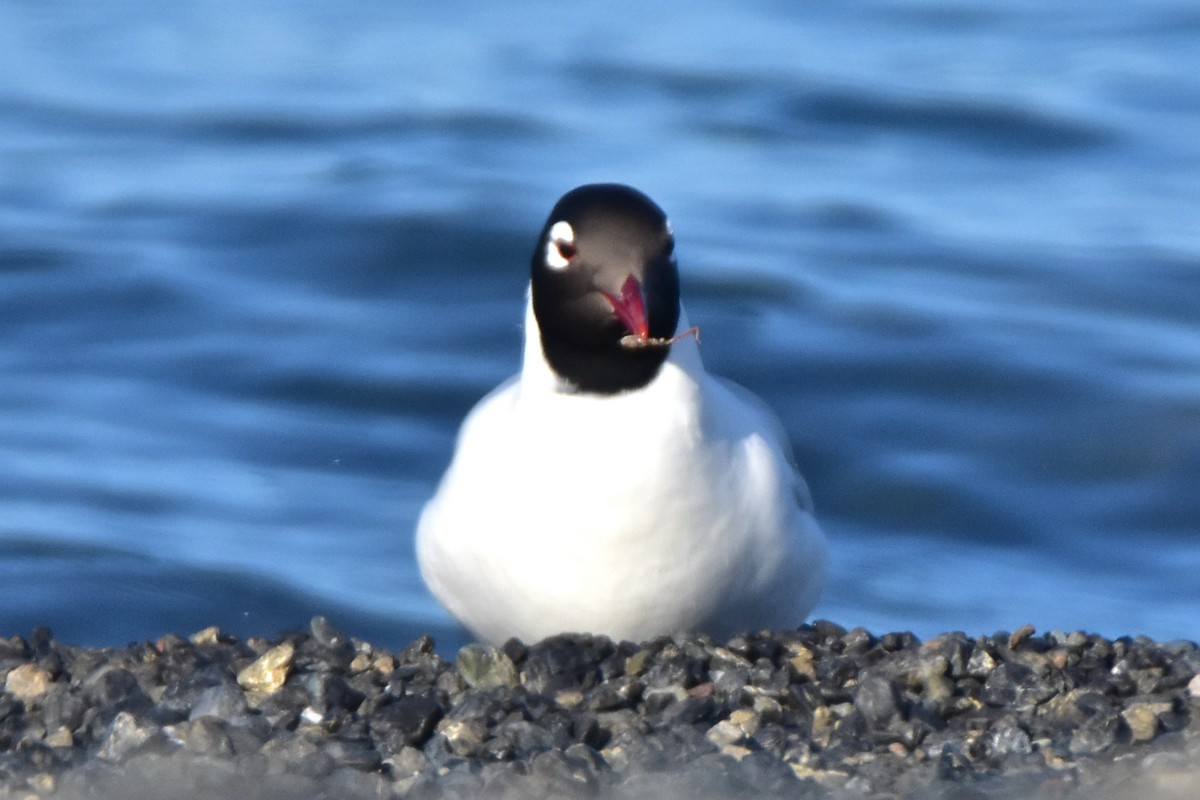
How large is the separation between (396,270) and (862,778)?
912 centimetres

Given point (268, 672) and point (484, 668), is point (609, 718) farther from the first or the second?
point (268, 672)

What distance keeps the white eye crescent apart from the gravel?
3.17 feet

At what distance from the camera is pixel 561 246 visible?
4953mm

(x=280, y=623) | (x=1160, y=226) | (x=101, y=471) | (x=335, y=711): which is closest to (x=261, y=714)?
(x=335, y=711)

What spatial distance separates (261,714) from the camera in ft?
14.9

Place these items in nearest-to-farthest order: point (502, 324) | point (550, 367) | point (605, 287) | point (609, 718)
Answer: point (609, 718), point (605, 287), point (550, 367), point (502, 324)

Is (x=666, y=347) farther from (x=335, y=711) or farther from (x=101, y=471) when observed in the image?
(x=101, y=471)

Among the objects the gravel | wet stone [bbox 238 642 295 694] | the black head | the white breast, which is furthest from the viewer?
the white breast

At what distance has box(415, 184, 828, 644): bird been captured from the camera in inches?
195

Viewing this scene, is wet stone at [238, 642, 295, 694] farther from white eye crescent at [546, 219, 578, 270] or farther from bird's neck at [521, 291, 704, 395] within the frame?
white eye crescent at [546, 219, 578, 270]

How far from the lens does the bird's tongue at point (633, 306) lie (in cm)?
481

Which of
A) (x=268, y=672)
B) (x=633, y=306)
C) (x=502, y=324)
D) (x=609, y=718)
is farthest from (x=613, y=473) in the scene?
(x=502, y=324)

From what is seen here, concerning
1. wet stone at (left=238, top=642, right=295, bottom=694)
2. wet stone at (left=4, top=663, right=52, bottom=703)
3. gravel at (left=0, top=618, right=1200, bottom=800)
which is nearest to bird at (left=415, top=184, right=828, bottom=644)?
gravel at (left=0, top=618, right=1200, bottom=800)

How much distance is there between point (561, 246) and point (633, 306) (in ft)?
0.89
